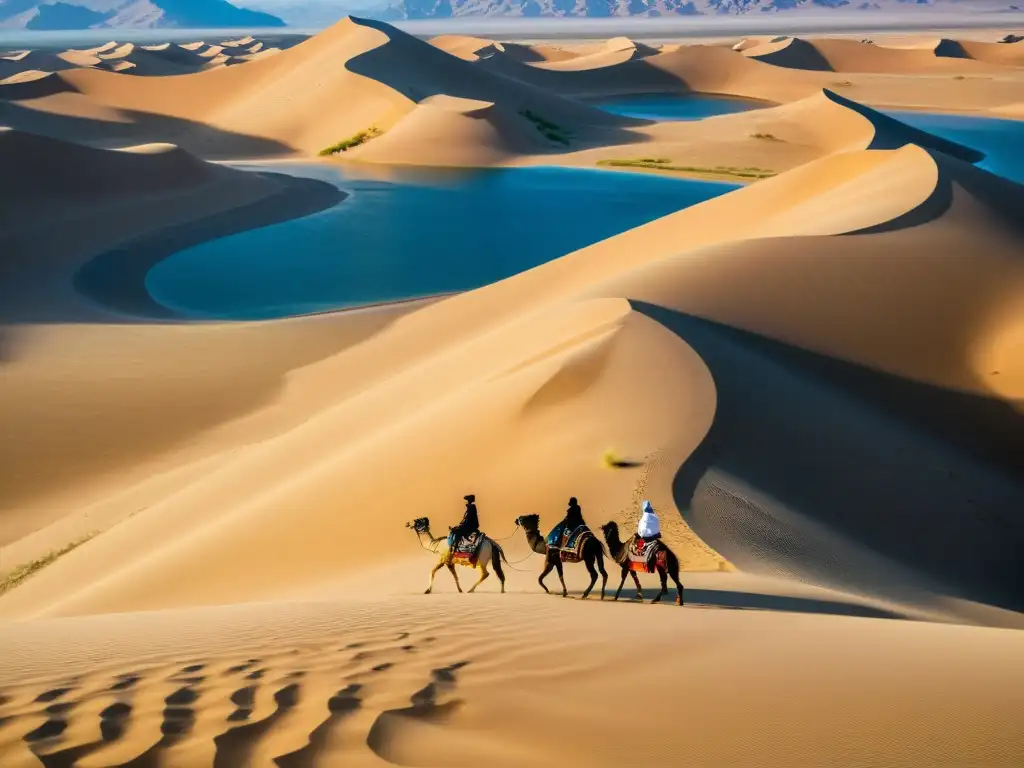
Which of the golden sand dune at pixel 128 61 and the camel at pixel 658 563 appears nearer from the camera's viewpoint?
the camel at pixel 658 563

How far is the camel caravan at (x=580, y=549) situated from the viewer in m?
6.59

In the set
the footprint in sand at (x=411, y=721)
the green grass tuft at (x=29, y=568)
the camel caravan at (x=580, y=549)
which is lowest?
the green grass tuft at (x=29, y=568)

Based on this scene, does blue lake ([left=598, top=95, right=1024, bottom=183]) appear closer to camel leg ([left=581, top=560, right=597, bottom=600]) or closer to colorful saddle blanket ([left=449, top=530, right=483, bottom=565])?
camel leg ([left=581, top=560, right=597, bottom=600])

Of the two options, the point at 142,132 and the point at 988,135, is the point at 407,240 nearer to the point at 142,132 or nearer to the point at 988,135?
the point at 142,132

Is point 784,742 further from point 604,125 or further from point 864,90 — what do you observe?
point 864,90

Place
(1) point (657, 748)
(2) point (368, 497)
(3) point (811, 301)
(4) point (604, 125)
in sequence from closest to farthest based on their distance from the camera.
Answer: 1. (1) point (657, 748)
2. (2) point (368, 497)
3. (3) point (811, 301)
4. (4) point (604, 125)

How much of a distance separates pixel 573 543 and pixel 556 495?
6.34 feet

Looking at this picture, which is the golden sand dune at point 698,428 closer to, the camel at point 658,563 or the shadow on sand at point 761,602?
the shadow on sand at point 761,602

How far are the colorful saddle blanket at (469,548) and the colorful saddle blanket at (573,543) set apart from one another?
0.62m

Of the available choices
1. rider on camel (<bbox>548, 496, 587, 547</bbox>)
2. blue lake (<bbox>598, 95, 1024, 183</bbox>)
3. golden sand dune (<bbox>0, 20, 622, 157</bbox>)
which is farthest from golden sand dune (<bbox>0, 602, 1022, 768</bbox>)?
golden sand dune (<bbox>0, 20, 622, 157</bbox>)

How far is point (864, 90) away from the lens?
86.6 m

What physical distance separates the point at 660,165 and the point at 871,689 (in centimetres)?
4522

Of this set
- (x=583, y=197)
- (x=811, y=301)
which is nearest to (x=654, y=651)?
(x=811, y=301)

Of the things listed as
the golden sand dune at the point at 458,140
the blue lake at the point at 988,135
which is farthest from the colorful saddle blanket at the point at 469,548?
the golden sand dune at the point at 458,140
